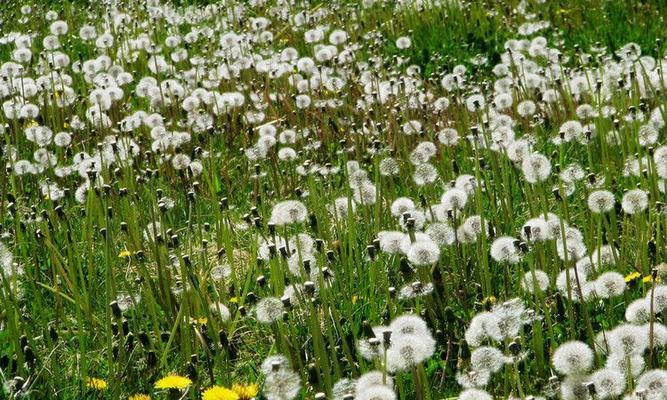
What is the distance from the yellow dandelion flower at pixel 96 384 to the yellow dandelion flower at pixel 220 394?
1.08 feet

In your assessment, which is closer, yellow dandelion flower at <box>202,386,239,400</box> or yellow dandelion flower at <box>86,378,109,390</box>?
yellow dandelion flower at <box>202,386,239,400</box>

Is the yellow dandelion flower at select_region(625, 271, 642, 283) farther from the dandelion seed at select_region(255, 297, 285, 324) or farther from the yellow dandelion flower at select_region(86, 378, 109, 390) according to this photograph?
the yellow dandelion flower at select_region(86, 378, 109, 390)

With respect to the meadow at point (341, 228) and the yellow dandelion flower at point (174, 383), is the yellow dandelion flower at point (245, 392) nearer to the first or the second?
the meadow at point (341, 228)

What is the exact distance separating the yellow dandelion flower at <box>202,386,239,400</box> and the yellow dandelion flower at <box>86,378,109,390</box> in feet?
1.08

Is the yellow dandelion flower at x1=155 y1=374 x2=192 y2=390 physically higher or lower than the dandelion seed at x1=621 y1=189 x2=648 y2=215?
lower

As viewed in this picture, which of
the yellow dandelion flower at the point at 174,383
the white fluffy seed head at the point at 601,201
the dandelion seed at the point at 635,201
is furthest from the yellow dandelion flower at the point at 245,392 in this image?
the dandelion seed at the point at 635,201

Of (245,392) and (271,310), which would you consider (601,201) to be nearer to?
(271,310)

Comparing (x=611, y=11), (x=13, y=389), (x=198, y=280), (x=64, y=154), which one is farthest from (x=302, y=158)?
(x=611, y=11)

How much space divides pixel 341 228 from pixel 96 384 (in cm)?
148

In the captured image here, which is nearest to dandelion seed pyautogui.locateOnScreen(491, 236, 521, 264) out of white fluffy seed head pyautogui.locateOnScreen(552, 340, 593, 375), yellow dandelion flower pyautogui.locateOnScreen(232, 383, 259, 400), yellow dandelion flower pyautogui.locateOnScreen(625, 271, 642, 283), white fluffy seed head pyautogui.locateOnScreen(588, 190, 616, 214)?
white fluffy seed head pyautogui.locateOnScreen(588, 190, 616, 214)

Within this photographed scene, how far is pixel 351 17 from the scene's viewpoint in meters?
7.97

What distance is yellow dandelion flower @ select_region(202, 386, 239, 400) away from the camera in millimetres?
2121

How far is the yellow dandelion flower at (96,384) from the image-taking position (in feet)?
7.57

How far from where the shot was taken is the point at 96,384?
2.32 metres
